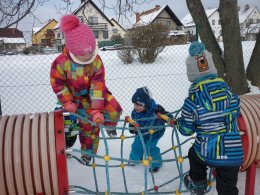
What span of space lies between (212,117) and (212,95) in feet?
0.56

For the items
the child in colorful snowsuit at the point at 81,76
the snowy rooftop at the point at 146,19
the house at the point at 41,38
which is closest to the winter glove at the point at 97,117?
the child in colorful snowsuit at the point at 81,76

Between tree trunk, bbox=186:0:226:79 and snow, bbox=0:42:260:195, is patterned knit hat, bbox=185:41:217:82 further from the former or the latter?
tree trunk, bbox=186:0:226:79

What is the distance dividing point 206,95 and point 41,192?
1489 mm

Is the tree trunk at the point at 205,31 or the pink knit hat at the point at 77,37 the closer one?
the pink knit hat at the point at 77,37

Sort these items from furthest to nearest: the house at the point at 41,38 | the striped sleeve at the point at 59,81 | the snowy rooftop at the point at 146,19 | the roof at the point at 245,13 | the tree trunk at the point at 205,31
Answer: the roof at the point at 245,13 < the snowy rooftop at the point at 146,19 < the house at the point at 41,38 < the tree trunk at the point at 205,31 < the striped sleeve at the point at 59,81

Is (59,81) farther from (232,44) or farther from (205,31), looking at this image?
(232,44)

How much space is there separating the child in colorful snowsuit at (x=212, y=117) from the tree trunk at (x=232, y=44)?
2.86 meters

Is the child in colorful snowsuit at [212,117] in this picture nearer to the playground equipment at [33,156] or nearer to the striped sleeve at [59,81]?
the playground equipment at [33,156]

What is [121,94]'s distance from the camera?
307 inches

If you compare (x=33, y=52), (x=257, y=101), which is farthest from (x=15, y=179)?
(x=33, y=52)

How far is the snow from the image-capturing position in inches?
136

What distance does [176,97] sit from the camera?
7.69 meters

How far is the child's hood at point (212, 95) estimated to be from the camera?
2.25 metres

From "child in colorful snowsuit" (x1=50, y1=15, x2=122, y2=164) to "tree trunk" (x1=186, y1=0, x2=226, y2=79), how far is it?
2579 mm
